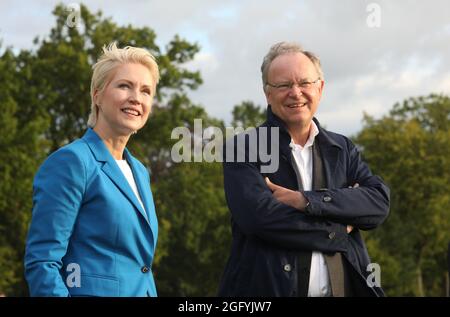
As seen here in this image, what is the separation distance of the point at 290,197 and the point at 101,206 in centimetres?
119

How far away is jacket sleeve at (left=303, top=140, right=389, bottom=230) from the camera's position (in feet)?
16.1

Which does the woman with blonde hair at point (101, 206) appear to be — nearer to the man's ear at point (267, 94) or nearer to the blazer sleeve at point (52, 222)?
the blazer sleeve at point (52, 222)

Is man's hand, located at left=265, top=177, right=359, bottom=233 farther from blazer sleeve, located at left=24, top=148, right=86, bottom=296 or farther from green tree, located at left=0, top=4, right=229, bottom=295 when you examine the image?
green tree, located at left=0, top=4, right=229, bottom=295

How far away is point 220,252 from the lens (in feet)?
147

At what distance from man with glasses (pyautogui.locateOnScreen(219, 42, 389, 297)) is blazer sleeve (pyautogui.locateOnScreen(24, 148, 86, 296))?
1102mm

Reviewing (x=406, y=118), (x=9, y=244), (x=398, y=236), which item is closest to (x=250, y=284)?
(x=9, y=244)

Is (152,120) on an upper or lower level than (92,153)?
upper

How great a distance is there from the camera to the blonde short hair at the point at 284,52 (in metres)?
5.15

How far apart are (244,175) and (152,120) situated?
3188 cm

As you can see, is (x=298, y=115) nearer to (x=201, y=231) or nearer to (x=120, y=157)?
(x=120, y=157)

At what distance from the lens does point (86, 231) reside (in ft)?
14.2

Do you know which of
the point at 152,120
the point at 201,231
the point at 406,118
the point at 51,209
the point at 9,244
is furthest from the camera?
the point at 406,118

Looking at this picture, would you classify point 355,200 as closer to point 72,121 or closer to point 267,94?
point 267,94

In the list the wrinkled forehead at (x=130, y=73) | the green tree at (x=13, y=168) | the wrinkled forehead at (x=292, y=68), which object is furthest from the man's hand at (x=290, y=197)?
the green tree at (x=13, y=168)
